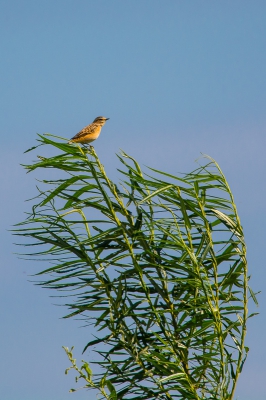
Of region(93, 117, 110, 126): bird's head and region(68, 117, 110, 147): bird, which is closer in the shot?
region(68, 117, 110, 147): bird

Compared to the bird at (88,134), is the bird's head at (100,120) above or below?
above

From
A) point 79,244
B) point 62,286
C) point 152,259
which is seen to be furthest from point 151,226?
point 62,286

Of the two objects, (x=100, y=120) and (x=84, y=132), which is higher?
(x=100, y=120)

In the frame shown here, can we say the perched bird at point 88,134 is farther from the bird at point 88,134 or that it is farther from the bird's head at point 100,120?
the bird's head at point 100,120

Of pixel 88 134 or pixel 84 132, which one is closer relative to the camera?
pixel 84 132

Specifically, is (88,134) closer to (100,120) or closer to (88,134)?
(88,134)

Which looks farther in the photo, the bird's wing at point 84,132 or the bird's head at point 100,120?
the bird's head at point 100,120

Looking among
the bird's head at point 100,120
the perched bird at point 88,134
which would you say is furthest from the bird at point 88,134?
the bird's head at point 100,120

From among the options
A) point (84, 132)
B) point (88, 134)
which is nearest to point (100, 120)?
point (88, 134)

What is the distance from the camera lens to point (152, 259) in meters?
3.98

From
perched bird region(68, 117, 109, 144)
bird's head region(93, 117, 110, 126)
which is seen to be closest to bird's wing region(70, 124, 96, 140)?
perched bird region(68, 117, 109, 144)

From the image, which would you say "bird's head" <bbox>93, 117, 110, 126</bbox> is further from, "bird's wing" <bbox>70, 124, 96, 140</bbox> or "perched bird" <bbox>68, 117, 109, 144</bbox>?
"bird's wing" <bbox>70, 124, 96, 140</bbox>

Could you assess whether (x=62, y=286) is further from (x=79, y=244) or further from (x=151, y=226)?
(x=151, y=226)

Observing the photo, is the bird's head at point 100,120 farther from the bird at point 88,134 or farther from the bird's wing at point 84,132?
the bird's wing at point 84,132
